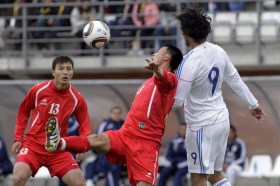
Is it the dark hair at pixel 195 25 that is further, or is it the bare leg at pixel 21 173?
the bare leg at pixel 21 173

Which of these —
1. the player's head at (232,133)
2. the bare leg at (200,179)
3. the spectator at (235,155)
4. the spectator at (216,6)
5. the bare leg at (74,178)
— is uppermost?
the spectator at (216,6)

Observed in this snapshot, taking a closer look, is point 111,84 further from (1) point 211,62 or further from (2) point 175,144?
(1) point 211,62

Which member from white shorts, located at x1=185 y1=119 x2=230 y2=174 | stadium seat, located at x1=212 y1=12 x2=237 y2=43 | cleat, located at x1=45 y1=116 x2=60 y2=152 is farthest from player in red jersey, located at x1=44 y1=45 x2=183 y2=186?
stadium seat, located at x1=212 y1=12 x2=237 y2=43

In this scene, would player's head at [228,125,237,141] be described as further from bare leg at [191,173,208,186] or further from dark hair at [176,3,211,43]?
dark hair at [176,3,211,43]

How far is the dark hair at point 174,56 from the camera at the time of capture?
465 inches

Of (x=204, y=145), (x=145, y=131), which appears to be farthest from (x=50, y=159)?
(x=204, y=145)

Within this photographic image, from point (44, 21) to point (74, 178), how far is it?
9.95m

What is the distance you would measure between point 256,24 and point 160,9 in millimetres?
2128

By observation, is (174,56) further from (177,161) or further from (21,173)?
(177,161)

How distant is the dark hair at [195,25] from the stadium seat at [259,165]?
7.56 metres

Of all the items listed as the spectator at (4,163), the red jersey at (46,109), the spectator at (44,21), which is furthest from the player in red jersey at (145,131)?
the spectator at (44,21)

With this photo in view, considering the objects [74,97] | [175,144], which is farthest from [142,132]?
[175,144]

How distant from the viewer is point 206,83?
11.8 m

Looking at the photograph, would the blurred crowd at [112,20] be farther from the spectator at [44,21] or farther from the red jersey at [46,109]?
the red jersey at [46,109]
